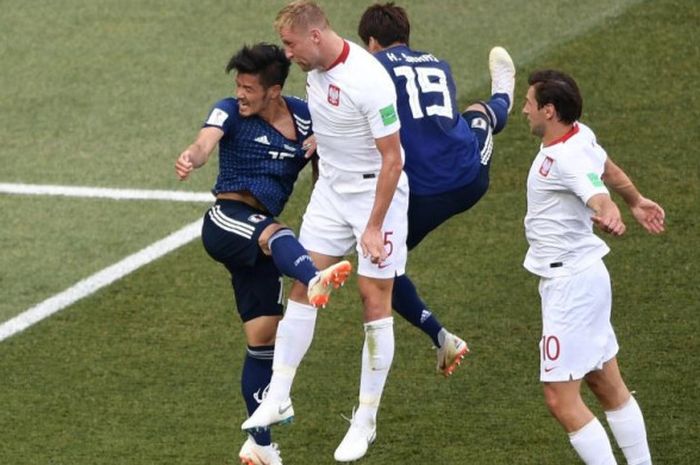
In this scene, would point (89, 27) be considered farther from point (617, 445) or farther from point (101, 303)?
point (617, 445)

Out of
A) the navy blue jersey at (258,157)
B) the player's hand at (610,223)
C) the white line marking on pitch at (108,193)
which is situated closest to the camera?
the player's hand at (610,223)

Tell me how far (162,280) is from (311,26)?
3.88 meters

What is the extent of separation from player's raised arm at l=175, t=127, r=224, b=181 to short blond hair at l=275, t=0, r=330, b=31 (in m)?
0.66

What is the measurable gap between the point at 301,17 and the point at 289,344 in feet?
5.69

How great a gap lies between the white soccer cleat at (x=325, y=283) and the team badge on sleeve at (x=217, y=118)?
104cm

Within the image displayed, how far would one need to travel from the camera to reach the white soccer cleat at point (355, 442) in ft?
29.5

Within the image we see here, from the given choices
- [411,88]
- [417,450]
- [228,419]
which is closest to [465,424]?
[417,450]

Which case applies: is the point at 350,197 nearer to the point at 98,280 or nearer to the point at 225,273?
the point at 225,273

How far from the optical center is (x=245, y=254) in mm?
9070

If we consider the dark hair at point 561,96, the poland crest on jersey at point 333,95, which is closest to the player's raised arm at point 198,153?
the poland crest on jersey at point 333,95

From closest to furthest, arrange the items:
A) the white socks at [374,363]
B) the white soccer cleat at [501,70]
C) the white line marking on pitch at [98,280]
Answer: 1. the white socks at [374,363]
2. the white soccer cleat at [501,70]
3. the white line marking on pitch at [98,280]

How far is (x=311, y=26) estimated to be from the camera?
861 cm

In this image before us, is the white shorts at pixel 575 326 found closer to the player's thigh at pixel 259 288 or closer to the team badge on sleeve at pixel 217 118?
the player's thigh at pixel 259 288

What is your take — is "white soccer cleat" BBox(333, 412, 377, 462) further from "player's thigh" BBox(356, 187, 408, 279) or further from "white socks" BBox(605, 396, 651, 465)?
"white socks" BBox(605, 396, 651, 465)
